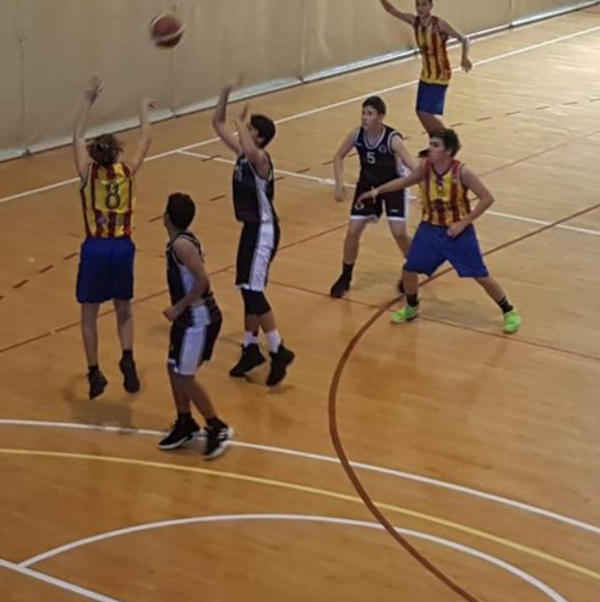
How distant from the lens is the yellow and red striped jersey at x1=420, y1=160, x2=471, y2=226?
31.8ft

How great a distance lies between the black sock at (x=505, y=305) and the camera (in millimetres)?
10047

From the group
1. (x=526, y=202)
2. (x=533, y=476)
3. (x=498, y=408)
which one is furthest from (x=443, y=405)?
(x=526, y=202)

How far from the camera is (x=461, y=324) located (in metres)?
10.3

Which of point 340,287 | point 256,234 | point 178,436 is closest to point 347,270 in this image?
point 340,287

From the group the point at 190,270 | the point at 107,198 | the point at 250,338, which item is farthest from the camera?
the point at 250,338

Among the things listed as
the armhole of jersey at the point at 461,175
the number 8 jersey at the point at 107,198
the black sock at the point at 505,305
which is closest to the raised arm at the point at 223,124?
the number 8 jersey at the point at 107,198

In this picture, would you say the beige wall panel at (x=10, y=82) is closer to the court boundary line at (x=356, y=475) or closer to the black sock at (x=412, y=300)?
the court boundary line at (x=356, y=475)

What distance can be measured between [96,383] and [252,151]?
1.72 m

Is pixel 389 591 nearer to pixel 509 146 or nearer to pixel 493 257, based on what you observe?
pixel 493 257

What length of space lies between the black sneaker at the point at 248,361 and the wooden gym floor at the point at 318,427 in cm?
9

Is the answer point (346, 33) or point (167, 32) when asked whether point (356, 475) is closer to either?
point (167, 32)

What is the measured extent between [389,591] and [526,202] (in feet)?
24.1

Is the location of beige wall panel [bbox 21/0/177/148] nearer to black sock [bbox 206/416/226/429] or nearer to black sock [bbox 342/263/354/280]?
black sock [bbox 342/263/354/280]

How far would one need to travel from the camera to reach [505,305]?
1009 centimetres
